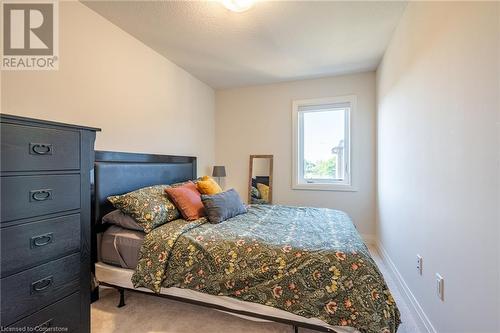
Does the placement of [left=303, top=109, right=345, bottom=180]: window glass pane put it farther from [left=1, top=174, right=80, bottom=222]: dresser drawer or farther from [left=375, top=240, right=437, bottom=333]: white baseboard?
[left=1, top=174, right=80, bottom=222]: dresser drawer

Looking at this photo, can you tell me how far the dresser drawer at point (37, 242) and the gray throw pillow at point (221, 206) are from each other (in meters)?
1.02

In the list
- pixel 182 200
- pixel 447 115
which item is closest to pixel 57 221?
pixel 182 200

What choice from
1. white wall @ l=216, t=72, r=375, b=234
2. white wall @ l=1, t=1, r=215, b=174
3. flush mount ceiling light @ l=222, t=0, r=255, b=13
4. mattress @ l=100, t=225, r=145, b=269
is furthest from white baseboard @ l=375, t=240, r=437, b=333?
white wall @ l=1, t=1, r=215, b=174

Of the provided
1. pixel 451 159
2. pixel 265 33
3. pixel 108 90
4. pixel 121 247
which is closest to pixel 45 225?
pixel 121 247

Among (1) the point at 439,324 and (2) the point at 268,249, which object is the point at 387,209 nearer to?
(1) the point at 439,324

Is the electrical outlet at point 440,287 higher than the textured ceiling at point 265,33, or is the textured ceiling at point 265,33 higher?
the textured ceiling at point 265,33

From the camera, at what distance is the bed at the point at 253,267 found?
50.9 inches

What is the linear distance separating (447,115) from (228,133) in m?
3.16

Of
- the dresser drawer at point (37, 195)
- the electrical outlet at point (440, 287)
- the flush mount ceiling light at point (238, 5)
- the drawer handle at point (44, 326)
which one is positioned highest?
the flush mount ceiling light at point (238, 5)

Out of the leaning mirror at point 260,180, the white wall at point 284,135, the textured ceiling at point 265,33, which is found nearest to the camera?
the textured ceiling at point 265,33

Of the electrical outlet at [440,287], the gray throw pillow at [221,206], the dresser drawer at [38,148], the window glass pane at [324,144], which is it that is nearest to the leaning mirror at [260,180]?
the window glass pane at [324,144]

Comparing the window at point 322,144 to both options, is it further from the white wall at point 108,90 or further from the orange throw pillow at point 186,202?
the orange throw pillow at point 186,202

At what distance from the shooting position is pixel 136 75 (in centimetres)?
248

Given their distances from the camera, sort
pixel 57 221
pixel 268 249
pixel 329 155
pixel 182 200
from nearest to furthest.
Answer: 1. pixel 57 221
2. pixel 268 249
3. pixel 182 200
4. pixel 329 155
